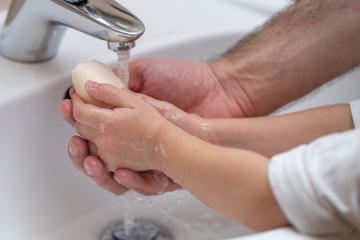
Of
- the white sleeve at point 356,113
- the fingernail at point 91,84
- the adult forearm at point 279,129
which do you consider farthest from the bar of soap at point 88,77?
the white sleeve at point 356,113

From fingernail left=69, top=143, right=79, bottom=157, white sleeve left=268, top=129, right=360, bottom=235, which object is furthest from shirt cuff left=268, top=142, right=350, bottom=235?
fingernail left=69, top=143, right=79, bottom=157

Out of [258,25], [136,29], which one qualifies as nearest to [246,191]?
[136,29]

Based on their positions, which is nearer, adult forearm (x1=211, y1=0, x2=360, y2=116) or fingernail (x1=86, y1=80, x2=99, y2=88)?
fingernail (x1=86, y1=80, x2=99, y2=88)

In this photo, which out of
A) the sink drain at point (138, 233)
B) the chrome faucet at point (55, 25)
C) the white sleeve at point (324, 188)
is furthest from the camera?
the sink drain at point (138, 233)

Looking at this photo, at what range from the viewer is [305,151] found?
0.41 m

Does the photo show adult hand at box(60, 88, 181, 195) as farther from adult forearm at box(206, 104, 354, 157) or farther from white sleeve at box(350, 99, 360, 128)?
white sleeve at box(350, 99, 360, 128)

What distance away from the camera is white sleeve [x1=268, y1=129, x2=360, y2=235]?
0.38 m

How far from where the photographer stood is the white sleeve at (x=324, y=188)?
15.1 inches

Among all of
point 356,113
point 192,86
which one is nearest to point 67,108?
point 192,86

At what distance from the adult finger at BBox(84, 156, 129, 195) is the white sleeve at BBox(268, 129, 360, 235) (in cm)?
28

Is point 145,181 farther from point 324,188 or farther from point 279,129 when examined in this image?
point 324,188

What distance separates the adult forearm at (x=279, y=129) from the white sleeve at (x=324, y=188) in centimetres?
20

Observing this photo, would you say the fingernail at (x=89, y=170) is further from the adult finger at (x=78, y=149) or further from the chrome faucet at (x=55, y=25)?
the chrome faucet at (x=55, y=25)

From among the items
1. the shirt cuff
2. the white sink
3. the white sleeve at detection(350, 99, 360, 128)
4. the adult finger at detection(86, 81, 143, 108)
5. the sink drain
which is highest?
the shirt cuff
